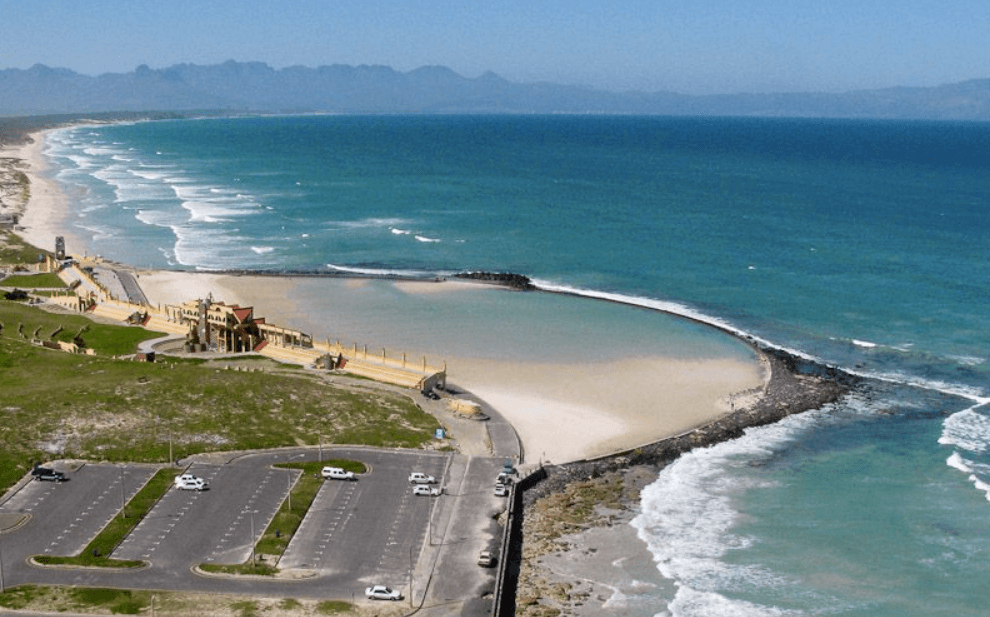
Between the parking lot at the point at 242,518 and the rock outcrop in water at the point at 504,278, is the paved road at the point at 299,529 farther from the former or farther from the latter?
the rock outcrop in water at the point at 504,278

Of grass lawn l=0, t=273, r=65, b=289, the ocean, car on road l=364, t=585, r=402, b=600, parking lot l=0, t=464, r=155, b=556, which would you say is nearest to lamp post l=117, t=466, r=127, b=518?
parking lot l=0, t=464, r=155, b=556

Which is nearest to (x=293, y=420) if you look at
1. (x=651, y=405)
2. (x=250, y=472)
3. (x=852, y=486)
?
(x=250, y=472)

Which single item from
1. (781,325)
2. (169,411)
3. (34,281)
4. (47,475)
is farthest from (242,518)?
(34,281)

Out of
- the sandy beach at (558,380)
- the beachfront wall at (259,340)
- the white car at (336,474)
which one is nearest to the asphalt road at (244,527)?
the white car at (336,474)

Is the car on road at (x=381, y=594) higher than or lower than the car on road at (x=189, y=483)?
lower

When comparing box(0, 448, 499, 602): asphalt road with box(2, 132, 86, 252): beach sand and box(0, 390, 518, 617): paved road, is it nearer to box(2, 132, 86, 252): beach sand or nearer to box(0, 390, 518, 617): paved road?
box(0, 390, 518, 617): paved road

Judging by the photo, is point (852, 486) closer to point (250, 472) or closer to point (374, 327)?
point (250, 472)
